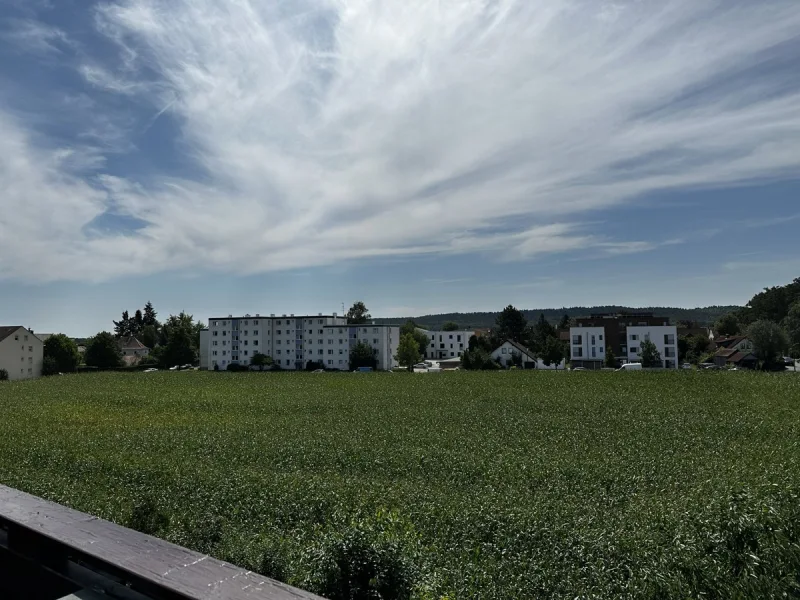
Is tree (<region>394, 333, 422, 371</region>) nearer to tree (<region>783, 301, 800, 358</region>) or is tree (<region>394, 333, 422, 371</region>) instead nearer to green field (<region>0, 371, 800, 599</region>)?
green field (<region>0, 371, 800, 599</region>)

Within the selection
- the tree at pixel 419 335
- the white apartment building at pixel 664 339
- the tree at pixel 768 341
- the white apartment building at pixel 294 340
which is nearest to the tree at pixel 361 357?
the white apartment building at pixel 294 340

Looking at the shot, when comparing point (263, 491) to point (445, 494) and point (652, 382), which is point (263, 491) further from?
point (652, 382)

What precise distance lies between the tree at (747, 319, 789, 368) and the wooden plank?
237 feet

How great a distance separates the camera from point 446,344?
108 metres

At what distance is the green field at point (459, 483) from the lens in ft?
21.6

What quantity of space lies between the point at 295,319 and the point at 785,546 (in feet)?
247

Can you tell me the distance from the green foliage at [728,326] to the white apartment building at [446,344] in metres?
48.0

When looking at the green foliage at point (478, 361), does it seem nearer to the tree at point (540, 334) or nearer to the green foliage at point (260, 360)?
the tree at point (540, 334)

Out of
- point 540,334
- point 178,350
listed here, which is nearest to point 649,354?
point 540,334

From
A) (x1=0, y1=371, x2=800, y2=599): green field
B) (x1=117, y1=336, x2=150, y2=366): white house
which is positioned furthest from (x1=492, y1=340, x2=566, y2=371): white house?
(x1=117, y1=336, x2=150, y2=366): white house

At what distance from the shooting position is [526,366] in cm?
7694

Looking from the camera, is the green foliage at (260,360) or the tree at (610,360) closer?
the tree at (610,360)

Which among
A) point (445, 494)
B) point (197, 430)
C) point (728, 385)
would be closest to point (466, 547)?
point (445, 494)

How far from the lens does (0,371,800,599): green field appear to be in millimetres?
6587
